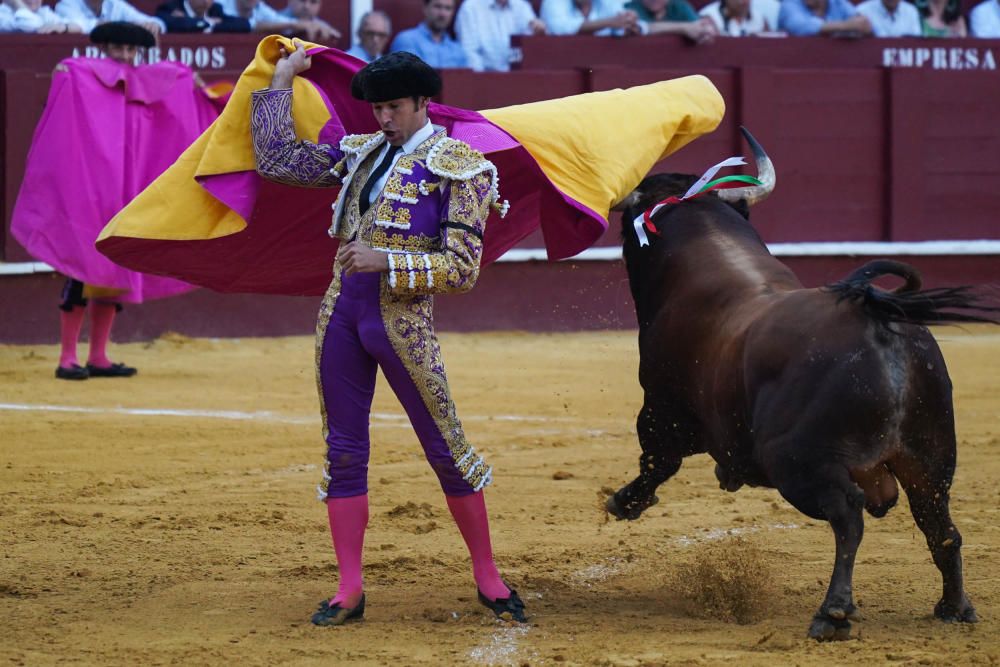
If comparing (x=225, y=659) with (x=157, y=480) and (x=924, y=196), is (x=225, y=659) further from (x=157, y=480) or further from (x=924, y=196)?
(x=924, y=196)

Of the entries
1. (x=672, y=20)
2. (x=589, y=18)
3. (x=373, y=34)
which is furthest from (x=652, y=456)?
(x=672, y=20)

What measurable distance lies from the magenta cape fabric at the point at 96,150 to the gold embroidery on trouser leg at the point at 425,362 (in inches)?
146

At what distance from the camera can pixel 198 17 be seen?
9.11 m

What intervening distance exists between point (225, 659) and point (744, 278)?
1.51 m

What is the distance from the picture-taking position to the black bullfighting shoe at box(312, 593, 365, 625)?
11.5ft

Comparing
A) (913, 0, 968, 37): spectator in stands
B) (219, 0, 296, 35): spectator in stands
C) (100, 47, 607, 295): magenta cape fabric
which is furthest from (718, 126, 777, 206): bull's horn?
(913, 0, 968, 37): spectator in stands

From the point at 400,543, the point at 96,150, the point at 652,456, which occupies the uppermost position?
the point at 96,150

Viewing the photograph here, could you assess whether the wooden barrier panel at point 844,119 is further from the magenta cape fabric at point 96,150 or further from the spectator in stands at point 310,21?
the magenta cape fabric at point 96,150

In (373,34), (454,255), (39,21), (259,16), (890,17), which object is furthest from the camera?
(890,17)

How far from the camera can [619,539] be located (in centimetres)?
449

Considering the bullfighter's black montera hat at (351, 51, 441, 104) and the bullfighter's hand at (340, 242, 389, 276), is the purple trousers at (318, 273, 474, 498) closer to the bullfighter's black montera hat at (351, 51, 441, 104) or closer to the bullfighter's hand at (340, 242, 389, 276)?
the bullfighter's hand at (340, 242, 389, 276)

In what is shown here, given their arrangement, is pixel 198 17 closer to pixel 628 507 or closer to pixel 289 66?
pixel 289 66

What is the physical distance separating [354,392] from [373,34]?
586cm

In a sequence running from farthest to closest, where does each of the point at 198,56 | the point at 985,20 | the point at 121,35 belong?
the point at 985,20, the point at 198,56, the point at 121,35
